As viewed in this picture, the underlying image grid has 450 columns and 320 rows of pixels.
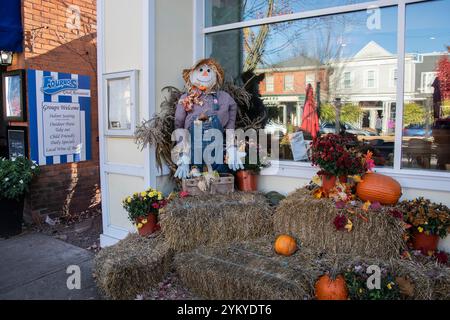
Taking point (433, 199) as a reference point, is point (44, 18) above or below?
above

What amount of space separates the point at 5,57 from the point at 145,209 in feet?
11.0

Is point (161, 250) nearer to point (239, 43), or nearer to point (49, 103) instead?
point (239, 43)

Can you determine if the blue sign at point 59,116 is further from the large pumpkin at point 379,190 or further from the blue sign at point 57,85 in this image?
the large pumpkin at point 379,190

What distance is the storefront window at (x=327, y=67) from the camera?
13.3ft

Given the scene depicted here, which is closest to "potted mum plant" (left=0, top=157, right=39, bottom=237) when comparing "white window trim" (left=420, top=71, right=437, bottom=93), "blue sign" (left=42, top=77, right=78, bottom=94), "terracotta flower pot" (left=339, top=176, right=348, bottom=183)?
"blue sign" (left=42, top=77, right=78, bottom=94)

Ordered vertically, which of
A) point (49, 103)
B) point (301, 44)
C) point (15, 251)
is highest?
point (301, 44)

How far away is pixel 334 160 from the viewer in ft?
11.0

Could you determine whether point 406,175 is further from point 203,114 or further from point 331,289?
point 203,114

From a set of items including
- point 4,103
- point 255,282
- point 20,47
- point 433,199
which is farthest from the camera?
point 4,103

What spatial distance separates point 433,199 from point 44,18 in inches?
217

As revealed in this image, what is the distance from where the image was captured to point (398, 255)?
3.03 m

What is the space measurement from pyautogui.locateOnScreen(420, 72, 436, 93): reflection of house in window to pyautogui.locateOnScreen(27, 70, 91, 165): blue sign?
467 cm

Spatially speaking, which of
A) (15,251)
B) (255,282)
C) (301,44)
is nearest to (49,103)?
(15,251)

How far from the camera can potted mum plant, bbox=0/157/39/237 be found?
4.93 metres
